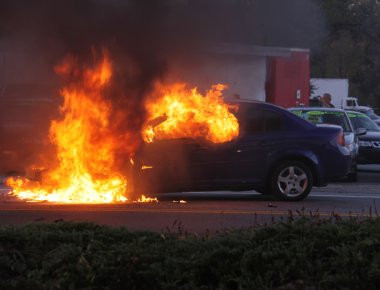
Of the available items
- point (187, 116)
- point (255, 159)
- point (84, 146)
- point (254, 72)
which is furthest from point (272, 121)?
point (254, 72)

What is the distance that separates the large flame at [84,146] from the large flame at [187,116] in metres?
0.71

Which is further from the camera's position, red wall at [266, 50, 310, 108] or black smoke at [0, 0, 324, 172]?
red wall at [266, 50, 310, 108]

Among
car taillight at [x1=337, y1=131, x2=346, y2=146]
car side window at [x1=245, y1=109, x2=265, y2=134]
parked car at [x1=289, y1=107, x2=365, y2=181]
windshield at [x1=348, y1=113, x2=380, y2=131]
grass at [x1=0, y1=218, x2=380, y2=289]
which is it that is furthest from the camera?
windshield at [x1=348, y1=113, x2=380, y2=131]

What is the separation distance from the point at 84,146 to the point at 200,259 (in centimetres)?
548

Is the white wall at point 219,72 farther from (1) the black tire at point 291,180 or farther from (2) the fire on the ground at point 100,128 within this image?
(1) the black tire at point 291,180

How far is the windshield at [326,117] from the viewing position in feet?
50.0

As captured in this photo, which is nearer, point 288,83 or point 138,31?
point 138,31

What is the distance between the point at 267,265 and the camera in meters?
5.00

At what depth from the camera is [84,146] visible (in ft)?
33.7

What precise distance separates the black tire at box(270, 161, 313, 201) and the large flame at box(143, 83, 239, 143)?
1.03 meters

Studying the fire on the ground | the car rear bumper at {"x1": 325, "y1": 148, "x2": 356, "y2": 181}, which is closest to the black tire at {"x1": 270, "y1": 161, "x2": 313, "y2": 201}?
the car rear bumper at {"x1": 325, "y1": 148, "x2": 356, "y2": 181}

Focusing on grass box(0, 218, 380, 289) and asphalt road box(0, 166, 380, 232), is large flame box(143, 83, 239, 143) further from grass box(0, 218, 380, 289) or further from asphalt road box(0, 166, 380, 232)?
grass box(0, 218, 380, 289)

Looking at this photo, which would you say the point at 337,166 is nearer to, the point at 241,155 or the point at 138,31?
the point at 241,155

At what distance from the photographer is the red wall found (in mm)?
19781
